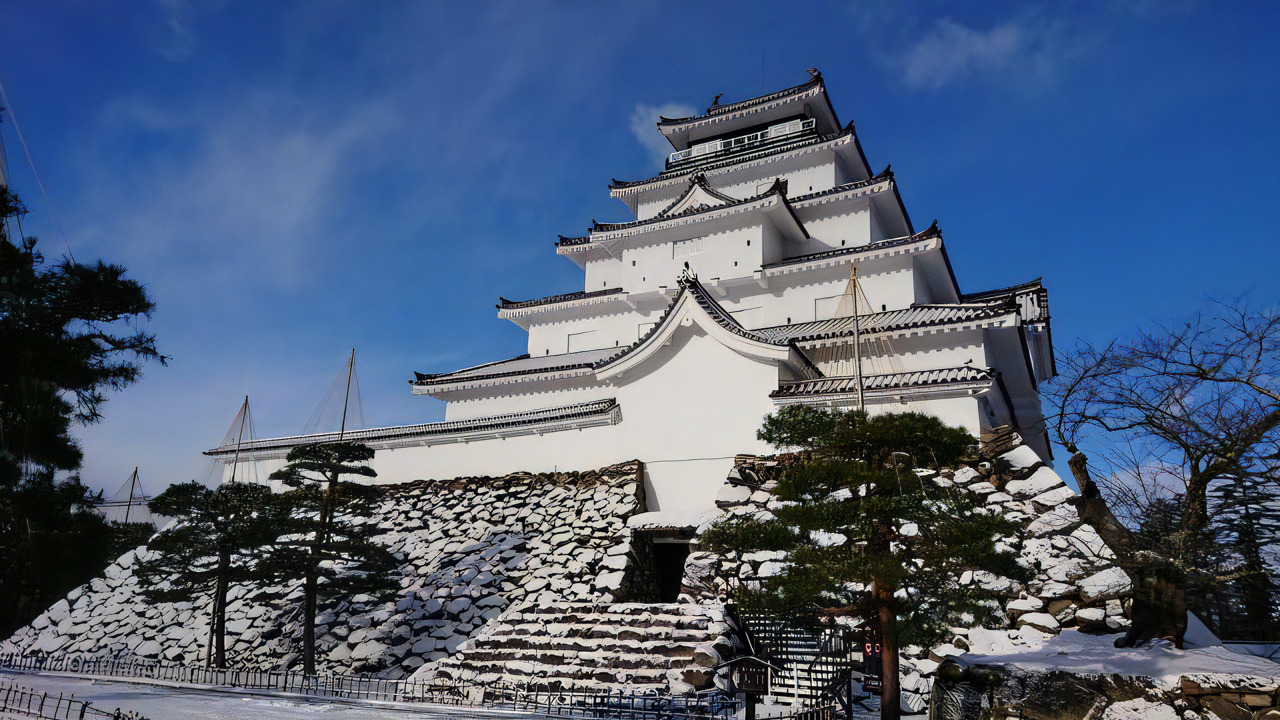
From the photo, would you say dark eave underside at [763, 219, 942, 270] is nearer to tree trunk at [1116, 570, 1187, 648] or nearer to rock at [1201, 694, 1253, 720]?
tree trunk at [1116, 570, 1187, 648]

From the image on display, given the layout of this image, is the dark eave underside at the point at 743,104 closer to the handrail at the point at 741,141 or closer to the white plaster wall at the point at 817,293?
the handrail at the point at 741,141

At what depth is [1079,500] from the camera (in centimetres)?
976

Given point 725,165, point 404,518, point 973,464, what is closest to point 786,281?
point 725,165

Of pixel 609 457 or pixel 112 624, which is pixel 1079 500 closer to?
pixel 609 457

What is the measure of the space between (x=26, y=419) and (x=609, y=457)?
500 inches

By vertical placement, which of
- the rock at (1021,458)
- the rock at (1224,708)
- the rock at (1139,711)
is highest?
the rock at (1021,458)

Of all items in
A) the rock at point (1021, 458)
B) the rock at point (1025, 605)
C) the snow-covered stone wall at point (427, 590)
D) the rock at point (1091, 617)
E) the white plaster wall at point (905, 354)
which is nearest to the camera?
the rock at point (1091, 617)

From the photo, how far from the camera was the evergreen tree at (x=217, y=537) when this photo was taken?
13.7 meters

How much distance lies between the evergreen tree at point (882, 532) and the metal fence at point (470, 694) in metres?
1.56

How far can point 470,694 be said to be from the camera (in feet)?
36.5

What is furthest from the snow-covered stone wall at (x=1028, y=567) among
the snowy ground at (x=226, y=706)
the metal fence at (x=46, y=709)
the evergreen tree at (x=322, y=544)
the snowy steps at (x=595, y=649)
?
the metal fence at (x=46, y=709)

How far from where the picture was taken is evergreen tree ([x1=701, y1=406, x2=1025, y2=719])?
27.3ft

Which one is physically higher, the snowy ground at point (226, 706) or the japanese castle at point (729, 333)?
the japanese castle at point (729, 333)

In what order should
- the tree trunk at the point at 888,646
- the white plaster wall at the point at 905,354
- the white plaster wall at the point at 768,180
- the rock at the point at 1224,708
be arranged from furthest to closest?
→ the white plaster wall at the point at 768,180 → the white plaster wall at the point at 905,354 → the tree trunk at the point at 888,646 → the rock at the point at 1224,708
